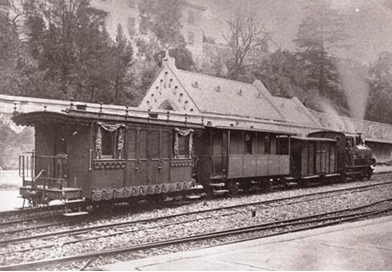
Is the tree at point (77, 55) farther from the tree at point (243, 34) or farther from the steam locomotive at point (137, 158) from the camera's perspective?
the steam locomotive at point (137, 158)

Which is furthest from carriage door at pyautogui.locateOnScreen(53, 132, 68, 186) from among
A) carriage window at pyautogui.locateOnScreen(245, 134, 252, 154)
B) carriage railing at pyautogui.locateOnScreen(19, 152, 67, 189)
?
carriage window at pyautogui.locateOnScreen(245, 134, 252, 154)

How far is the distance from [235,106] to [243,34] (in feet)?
49.4

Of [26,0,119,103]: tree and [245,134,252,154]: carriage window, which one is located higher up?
[26,0,119,103]: tree

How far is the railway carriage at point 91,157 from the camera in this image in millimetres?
12547

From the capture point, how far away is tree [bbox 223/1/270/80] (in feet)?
49.7

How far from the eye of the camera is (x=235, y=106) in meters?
37.5

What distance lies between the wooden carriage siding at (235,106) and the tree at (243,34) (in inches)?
96.0

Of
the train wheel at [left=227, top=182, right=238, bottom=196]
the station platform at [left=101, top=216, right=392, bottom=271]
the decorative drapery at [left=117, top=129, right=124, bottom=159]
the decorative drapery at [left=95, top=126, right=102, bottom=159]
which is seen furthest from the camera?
the train wheel at [left=227, top=182, right=238, bottom=196]

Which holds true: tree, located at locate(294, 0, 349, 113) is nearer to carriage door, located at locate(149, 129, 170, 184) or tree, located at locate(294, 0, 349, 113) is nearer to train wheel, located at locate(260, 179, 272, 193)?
carriage door, located at locate(149, 129, 170, 184)

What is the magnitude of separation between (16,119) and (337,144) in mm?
18841

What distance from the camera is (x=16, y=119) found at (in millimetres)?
13227

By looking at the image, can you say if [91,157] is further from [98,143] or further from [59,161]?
[59,161]

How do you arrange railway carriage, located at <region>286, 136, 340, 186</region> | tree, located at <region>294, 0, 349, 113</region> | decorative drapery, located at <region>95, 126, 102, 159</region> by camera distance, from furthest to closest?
railway carriage, located at <region>286, 136, 340, 186</region> → tree, located at <region>294, 0, 349, 113</region> → decorative drapery, located at <region>95, 126, 102, 159</region>

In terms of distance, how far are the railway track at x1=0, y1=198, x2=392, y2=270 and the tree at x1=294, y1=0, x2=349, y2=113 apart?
5.91 m
